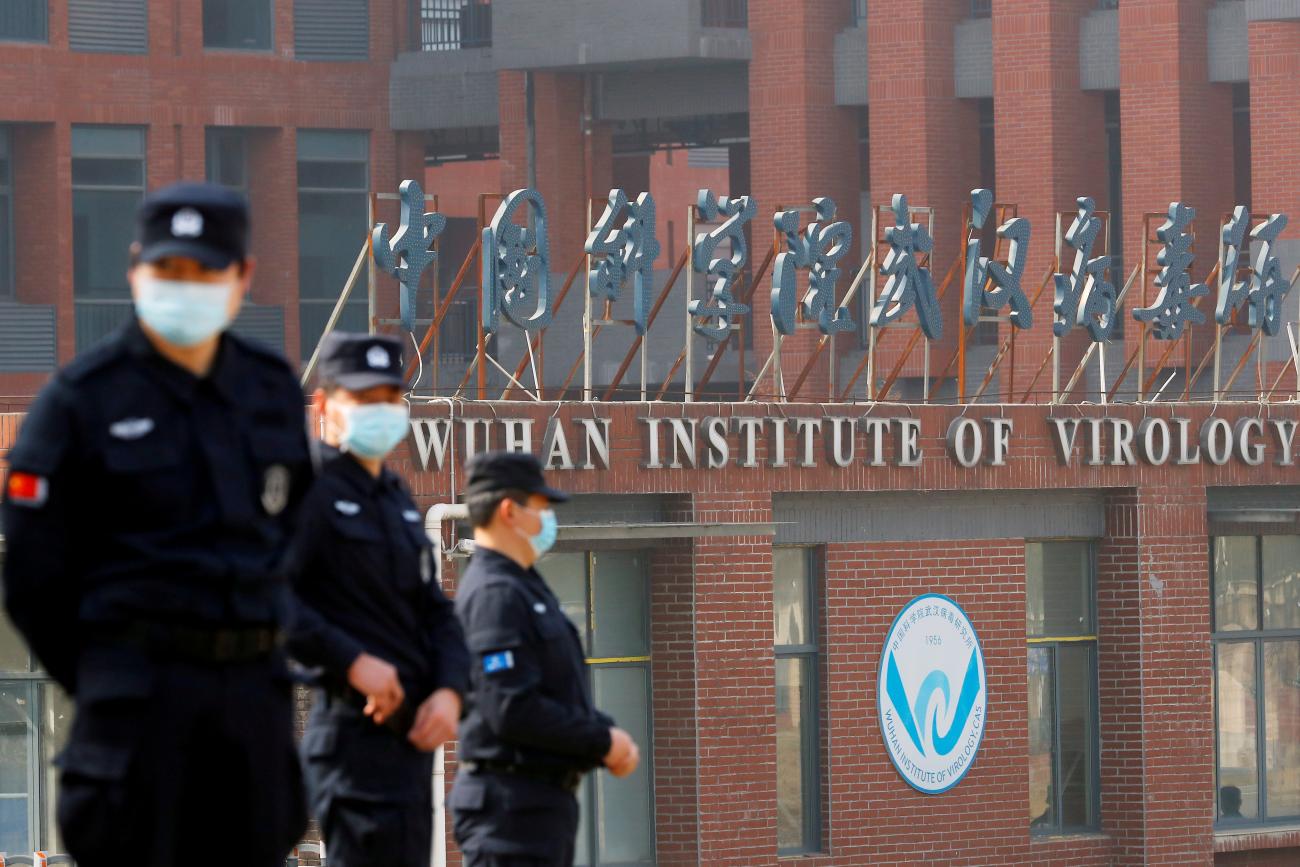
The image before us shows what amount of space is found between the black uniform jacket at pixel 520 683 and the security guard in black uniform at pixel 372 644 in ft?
2.21

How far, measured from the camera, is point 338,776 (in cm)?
666

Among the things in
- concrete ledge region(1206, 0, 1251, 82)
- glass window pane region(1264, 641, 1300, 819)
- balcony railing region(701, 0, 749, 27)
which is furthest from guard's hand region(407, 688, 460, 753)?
balcony railing region(701, 0, 749, 27)

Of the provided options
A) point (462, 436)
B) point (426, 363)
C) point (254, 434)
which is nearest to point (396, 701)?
point (254, 434)

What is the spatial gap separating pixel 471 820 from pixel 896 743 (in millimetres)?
15601

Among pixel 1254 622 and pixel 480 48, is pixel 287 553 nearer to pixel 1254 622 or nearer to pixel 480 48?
pixel 1254 622

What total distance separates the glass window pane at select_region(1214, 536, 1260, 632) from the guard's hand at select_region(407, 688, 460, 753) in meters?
19.4

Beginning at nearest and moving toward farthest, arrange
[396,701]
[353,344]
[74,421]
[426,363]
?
[74,421] → [396,701] → [353,344] → [426,363]

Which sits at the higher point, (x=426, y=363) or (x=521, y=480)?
(x=426, y=363)

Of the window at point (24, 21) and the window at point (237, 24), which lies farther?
Answer: the window at point (237, 24)

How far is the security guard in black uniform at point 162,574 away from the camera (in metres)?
4.82

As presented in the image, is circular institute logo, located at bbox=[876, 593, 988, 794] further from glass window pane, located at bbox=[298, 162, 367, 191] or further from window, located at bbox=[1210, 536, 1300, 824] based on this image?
glass window pane, located at bbox=[298, 162, 367, 191]

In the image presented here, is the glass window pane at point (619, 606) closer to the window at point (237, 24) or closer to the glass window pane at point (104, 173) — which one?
the glass window pane at point (104, 173)

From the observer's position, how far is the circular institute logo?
22.9 metres

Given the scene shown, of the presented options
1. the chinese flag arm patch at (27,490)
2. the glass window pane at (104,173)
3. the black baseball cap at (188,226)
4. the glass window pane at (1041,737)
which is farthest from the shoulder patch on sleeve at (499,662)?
the glass window pane at (104,173)
